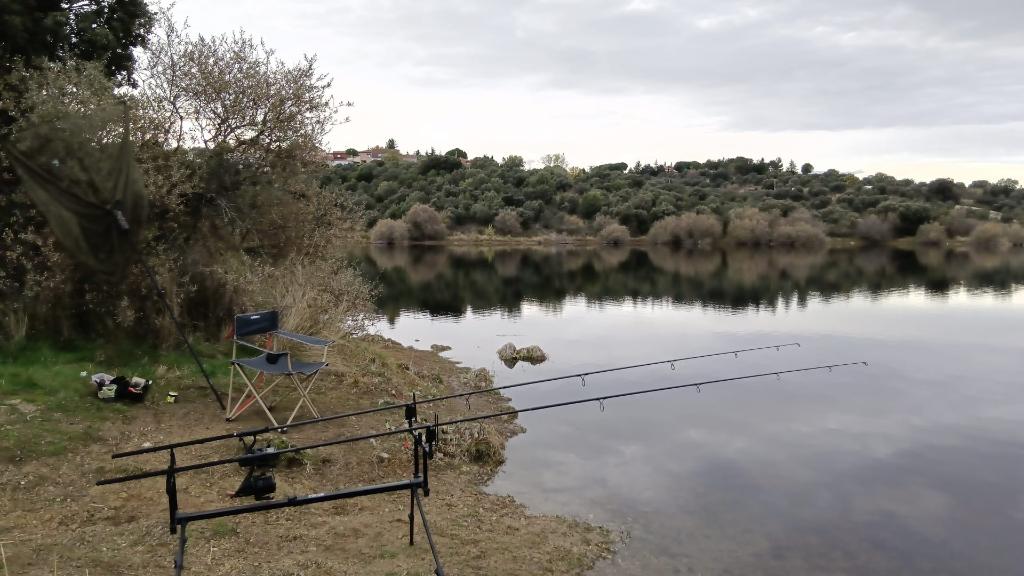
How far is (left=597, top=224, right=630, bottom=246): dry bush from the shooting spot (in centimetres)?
6431

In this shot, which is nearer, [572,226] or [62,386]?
[62,386]

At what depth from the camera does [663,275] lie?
38.3m

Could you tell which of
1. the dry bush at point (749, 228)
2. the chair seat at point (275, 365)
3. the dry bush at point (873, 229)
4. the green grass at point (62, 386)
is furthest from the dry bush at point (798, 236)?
the chair seat at point (275, 365)

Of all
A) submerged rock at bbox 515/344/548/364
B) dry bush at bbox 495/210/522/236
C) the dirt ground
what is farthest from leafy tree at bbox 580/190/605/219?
the dirt ground

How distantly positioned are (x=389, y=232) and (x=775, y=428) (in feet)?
174

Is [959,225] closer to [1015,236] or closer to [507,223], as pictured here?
[1015,236]

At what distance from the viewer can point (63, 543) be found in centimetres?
507

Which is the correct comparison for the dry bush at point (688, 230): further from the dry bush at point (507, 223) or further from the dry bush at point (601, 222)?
the dry bush at point (507, 223)

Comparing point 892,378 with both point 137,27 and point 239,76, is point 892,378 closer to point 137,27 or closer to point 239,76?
point 239,76

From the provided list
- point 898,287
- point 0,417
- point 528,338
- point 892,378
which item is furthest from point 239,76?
point 898,287

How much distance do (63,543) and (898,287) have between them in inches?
1387

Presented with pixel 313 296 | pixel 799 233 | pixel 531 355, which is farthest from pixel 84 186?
pixel 799 233

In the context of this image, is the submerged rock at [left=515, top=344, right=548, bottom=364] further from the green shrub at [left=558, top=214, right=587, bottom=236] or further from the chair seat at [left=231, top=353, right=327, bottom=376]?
the green shrub at [left=558, top=214, right=587, bottom=236]

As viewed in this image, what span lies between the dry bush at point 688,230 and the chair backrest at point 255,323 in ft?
188
